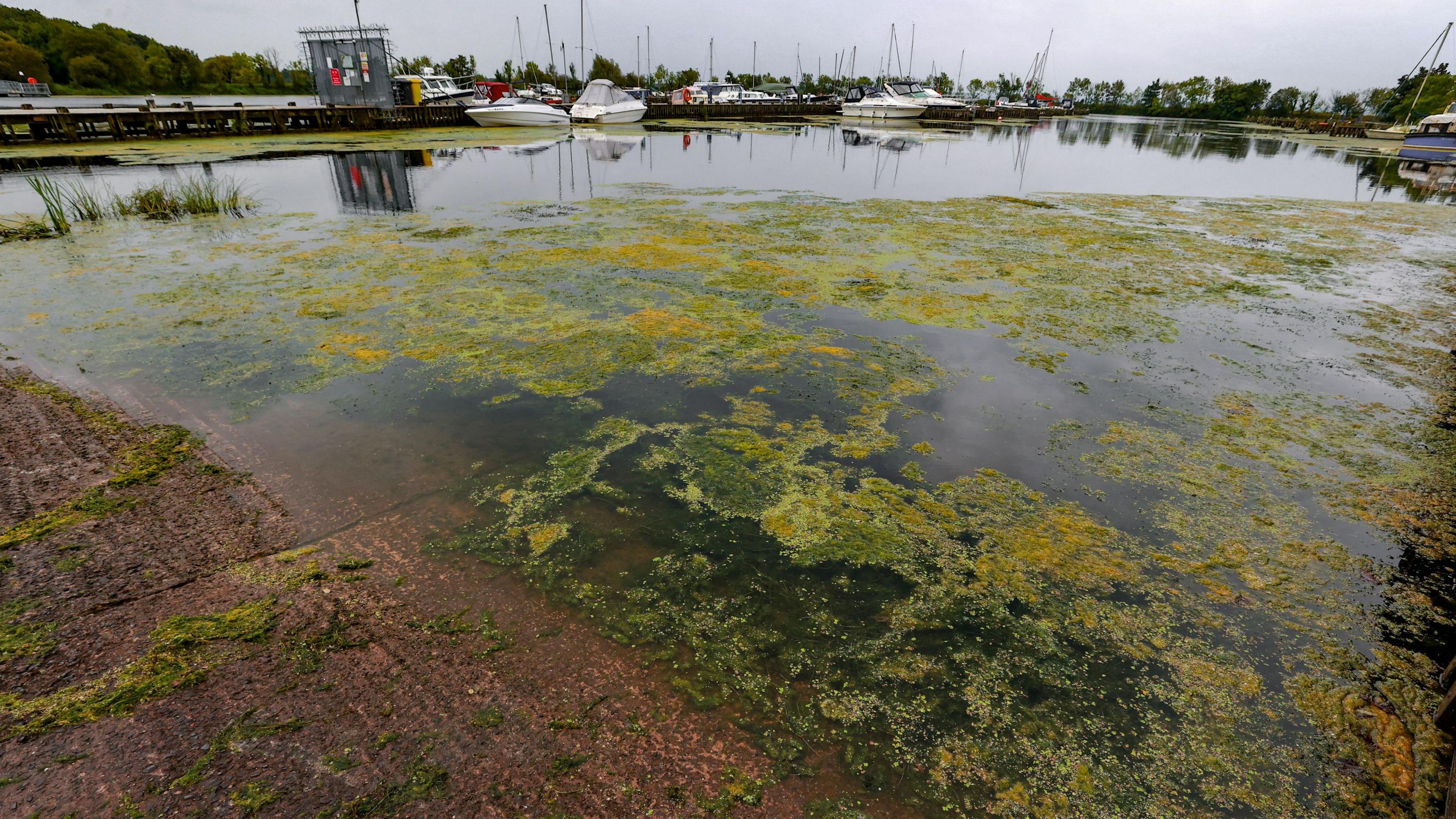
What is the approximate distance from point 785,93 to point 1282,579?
47.8 m

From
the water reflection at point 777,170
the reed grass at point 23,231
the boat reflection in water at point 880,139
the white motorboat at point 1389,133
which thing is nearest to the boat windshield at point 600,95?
the water reflection at point 777,170

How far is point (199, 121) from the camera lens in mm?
13844

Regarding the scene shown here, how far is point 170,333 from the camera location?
11.1 feet

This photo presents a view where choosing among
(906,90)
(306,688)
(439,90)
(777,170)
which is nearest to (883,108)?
(906,90)

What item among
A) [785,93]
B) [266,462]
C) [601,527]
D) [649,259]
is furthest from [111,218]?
[785,93]

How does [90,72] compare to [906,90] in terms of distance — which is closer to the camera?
[906,90]

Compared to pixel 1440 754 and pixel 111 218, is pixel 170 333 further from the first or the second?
pixel 1440 754

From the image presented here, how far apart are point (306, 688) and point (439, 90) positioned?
2895cm

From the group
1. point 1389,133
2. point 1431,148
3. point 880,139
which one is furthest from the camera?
point 1389,133

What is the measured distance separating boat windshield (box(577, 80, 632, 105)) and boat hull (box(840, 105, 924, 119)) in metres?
14.0

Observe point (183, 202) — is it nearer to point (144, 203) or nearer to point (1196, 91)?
point (144, 203)

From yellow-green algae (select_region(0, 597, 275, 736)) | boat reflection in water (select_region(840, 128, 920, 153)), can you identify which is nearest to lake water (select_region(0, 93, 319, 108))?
boat reflection in water (select_region(840, 128, 920, 153))

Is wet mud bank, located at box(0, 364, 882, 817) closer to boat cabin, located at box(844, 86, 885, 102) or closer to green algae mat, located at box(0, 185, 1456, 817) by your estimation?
green algae mat, located at box(0, 185, 1456, 817)

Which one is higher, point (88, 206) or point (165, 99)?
point (165, 99)
